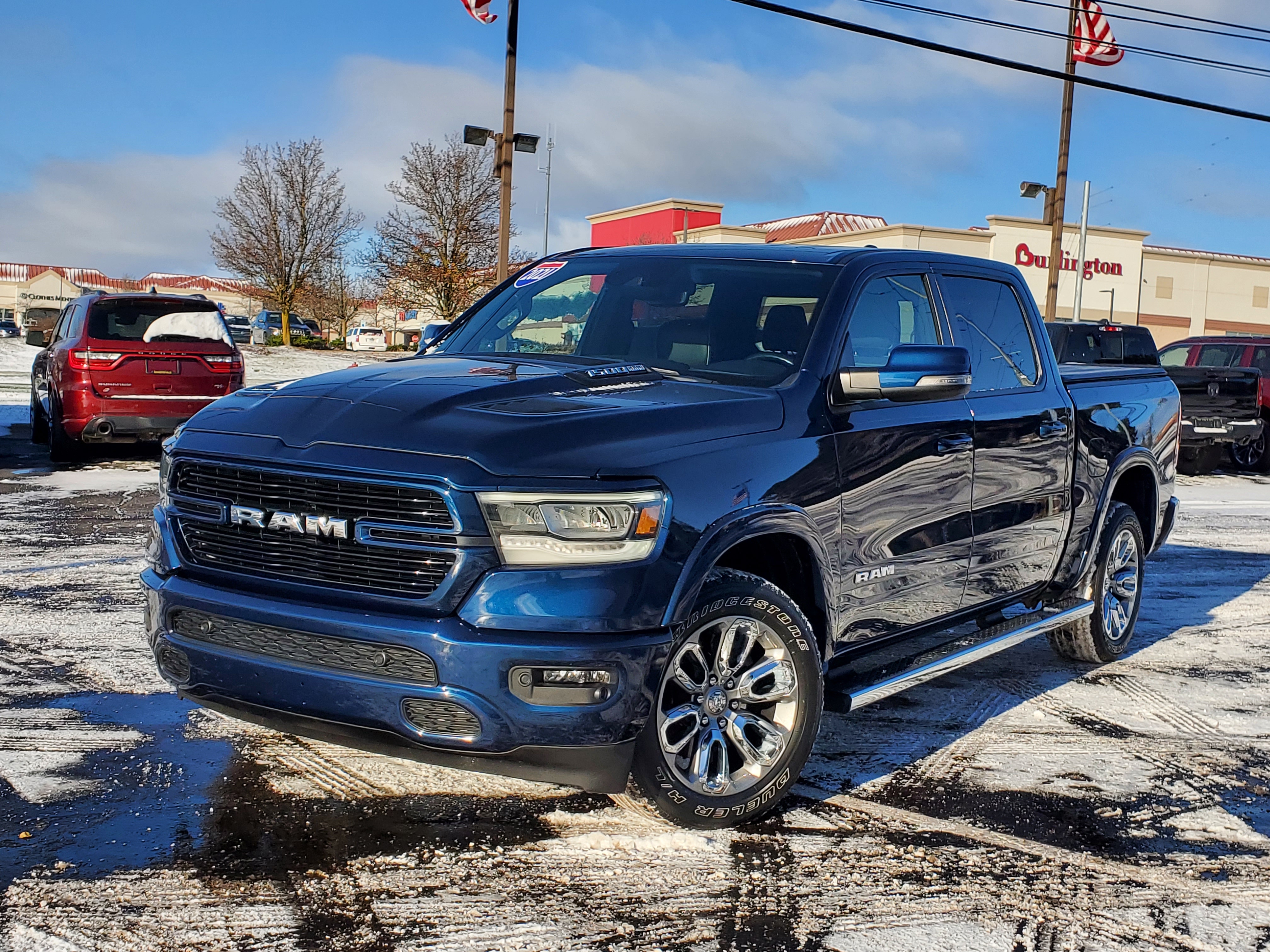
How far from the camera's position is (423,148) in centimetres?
3962

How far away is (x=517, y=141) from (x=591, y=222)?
45.5 m

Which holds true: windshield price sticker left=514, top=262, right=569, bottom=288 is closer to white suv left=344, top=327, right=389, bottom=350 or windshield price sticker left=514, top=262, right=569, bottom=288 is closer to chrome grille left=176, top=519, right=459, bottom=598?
chrome grille left=176, top=519, right=459, bottom=598

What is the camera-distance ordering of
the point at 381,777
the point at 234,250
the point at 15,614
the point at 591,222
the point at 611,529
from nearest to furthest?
the point at 611,529, the point at 381,777, the point at 15,614, the point at 234,250, the point at 591,222

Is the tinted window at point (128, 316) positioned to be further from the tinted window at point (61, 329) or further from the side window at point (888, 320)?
the side window at point (888, 320)

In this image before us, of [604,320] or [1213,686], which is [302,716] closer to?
[604,320]

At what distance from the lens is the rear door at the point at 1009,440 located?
511 cm

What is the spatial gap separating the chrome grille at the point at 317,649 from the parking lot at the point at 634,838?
0.57m

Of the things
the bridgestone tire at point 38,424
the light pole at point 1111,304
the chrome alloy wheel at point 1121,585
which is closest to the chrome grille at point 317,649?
the chrome alloy wheel at point 1121,585

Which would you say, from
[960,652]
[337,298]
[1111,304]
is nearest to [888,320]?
[960,652]

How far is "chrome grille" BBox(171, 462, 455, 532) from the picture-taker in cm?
339

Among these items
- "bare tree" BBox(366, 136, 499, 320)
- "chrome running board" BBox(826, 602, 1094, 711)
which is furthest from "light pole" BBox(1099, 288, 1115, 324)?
"chrome running board" BBox(826, 602, 1094, 711)

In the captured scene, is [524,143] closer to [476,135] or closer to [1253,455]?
[476,135]

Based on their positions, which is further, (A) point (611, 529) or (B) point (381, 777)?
(B) point (381, 777)

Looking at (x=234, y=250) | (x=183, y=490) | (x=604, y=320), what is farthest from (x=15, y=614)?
(x=234, y=250)
